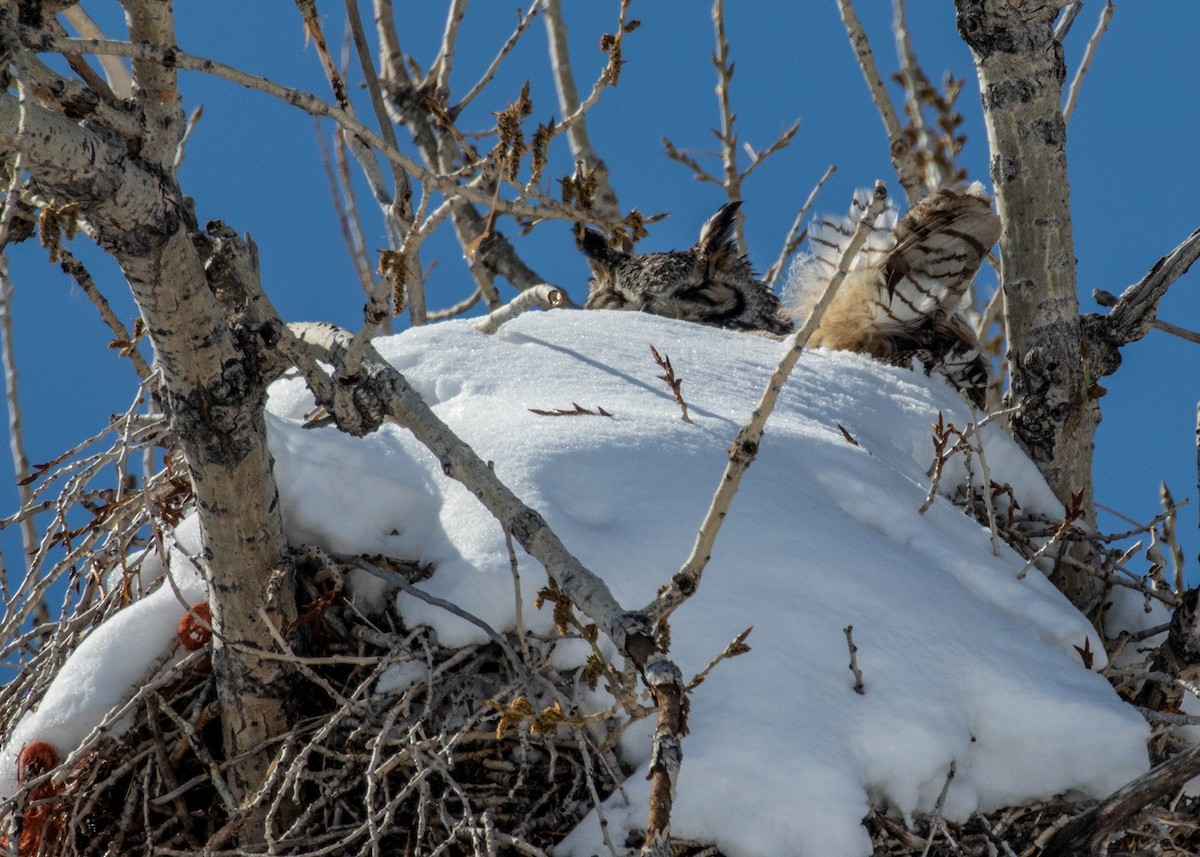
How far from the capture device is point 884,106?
11.0ft

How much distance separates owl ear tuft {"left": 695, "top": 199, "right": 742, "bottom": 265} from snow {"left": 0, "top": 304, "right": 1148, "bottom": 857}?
2389mm

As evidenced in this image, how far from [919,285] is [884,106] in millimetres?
687

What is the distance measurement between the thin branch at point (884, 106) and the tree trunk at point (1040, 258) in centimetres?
59

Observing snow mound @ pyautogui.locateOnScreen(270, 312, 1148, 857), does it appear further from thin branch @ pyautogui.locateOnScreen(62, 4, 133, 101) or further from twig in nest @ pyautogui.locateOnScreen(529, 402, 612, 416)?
thin branch @ pyautogui.locateOnScreen(62, 4, 133, 101)

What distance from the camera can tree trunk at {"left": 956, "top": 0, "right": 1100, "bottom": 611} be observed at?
265 centimetres

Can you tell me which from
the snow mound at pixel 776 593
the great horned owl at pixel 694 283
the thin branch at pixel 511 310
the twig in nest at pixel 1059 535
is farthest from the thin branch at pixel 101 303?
the great horned owl at pixel 694 283

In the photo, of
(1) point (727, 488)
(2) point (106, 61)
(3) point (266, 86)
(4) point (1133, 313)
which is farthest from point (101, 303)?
(4) point (1133, 313)

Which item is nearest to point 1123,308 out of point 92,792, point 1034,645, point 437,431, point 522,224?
point 1034,645

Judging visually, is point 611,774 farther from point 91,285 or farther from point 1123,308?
point 1123,308

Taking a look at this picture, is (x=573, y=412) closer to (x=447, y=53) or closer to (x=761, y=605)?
(x=761, y=605)

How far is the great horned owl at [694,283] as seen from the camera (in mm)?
→ 4652

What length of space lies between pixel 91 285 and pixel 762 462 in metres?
1.37

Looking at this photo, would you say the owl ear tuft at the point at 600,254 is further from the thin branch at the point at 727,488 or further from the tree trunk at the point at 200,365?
the thin branch at the point at 727,488

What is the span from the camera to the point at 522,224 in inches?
69.8
